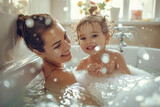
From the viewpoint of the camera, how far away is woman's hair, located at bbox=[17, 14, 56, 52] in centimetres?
85

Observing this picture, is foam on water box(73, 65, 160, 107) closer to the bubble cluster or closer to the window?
the bubble cluster

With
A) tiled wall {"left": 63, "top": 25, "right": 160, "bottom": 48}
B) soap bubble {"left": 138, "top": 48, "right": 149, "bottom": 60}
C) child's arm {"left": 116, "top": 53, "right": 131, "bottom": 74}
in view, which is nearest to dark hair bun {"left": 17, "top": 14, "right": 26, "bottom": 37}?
child's arm {"left": 116, "top": 53, "right": 131, "bottom": 74}

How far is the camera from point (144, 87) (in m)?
0.62

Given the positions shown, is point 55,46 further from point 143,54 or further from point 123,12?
point 123,12

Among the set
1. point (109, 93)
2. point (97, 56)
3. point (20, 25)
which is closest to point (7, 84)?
point (20, 25)

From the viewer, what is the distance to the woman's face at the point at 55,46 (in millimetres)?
874

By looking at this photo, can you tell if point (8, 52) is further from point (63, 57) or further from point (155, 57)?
point (155, 57)

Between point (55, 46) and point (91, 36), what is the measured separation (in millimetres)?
354

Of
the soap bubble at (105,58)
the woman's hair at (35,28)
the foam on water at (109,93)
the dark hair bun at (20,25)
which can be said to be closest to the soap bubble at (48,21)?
the woman's hair at (35,28)

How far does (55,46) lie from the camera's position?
0.90 meters

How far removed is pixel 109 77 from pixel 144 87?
0.56 metres

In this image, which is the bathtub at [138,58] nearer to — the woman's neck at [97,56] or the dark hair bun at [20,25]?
the woman's neck at [97,56]

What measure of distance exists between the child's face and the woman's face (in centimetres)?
25

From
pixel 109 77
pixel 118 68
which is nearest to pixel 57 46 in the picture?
pixel 109 77
